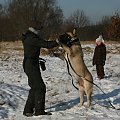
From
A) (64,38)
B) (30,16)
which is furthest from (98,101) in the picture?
(30,16)

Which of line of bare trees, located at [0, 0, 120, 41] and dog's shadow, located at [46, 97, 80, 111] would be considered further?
line of bare trees, located at [0, 0, 120, 41]

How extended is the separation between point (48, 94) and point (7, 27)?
52.1 meters

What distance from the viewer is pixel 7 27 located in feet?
200

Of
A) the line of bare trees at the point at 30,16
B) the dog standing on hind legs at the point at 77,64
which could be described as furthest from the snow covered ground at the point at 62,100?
the line of bare trees at the point at 30,16

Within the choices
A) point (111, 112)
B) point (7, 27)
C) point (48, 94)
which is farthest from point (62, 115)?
point (7, 27)

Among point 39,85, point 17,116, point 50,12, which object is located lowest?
→ point 17,116

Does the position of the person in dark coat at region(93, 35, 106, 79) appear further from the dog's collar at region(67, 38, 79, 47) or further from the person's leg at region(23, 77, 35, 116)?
the person's leg at region(23, 77, 35, 116)

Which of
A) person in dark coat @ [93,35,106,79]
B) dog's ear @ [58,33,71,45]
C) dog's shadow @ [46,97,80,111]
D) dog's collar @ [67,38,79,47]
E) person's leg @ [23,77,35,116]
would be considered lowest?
dog's shadow @ [46,97,80,111]

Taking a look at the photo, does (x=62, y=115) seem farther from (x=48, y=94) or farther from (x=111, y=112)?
(x=48, y=94)

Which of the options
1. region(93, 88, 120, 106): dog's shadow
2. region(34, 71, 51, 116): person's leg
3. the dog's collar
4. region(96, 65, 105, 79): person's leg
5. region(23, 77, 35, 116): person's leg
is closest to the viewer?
region(34, 71, 51, 116): person's leg

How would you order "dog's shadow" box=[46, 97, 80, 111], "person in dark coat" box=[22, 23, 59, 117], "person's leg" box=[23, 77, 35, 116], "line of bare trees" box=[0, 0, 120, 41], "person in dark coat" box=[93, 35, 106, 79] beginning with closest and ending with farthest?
"person in dark coat" box=[22, 23, 59, 117], "person's leg" box=[23, 77, 35, 116], "dog's shadow" box=[46, 97, 80, 111], "person in dark coat" box=[93, 35, 106, 79], "line of bare trees" box=[0, 0, 120, 41]

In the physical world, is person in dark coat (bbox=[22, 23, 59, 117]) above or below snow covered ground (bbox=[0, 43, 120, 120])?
above

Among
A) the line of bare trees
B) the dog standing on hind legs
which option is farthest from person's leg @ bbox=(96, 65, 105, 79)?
the line of bare trees

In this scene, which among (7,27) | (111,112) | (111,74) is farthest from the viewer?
(7,27)
